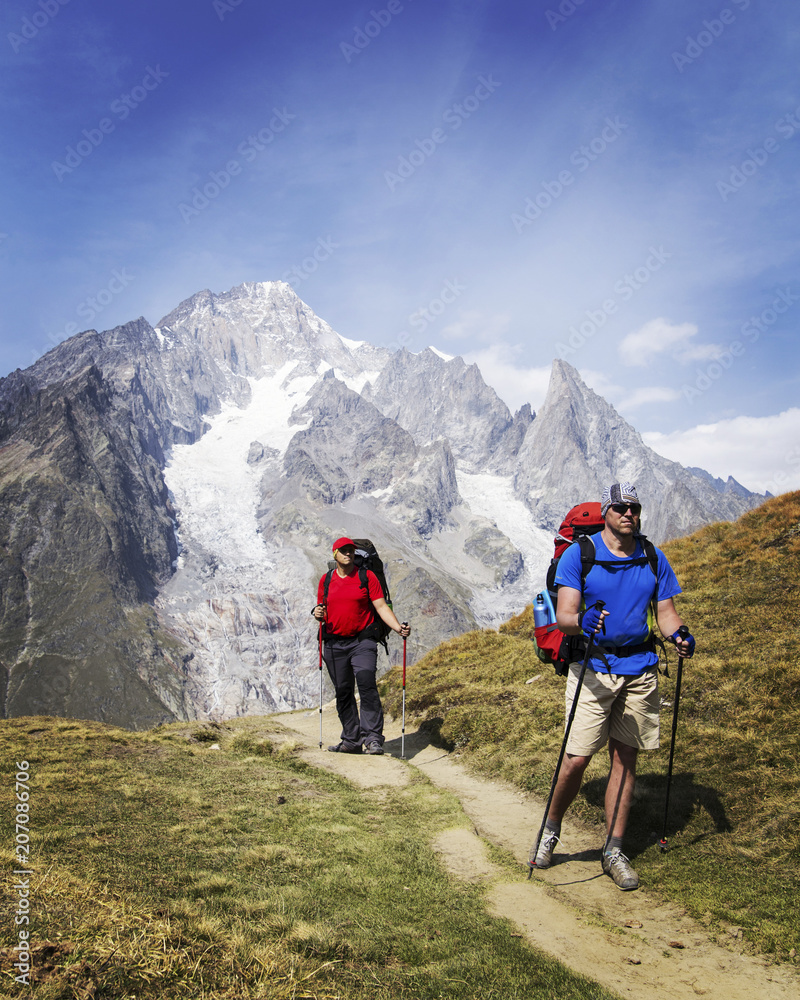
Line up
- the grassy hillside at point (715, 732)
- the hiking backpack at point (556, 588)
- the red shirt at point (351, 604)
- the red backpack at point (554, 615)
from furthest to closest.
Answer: the red shirt at point (351, 604) < the red backpack at point (554, 615) < the hiking backpack at point (556, 588) < the grassy hillside at point (715, 732)

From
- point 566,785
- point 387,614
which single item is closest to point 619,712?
point 566,785

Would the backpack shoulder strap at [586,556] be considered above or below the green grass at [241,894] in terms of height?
above

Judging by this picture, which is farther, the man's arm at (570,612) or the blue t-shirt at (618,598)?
the blue t-shirt at (618,598)

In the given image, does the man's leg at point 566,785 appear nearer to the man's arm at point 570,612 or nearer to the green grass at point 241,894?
the green grass at point 241,894

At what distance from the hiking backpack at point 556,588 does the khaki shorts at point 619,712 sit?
1.52 ft

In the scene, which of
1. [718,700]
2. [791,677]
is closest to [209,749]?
[718,700]

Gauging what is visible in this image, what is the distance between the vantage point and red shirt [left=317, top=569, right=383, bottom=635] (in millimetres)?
12273

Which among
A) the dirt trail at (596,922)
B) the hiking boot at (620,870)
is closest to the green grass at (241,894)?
the dirt trail at (596,922)

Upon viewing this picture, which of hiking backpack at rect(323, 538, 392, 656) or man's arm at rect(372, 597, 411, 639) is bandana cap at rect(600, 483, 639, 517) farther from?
hiking backpack at rect(323, 538, 392, 656)

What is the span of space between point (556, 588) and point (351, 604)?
19.0 ft

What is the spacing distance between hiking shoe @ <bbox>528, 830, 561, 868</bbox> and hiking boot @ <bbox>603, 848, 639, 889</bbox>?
60 cm

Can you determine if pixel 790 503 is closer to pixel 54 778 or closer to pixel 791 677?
pixel 791 677

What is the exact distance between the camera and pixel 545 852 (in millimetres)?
7004

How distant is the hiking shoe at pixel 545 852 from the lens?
22.9 ft
